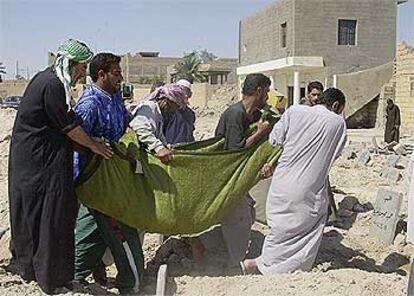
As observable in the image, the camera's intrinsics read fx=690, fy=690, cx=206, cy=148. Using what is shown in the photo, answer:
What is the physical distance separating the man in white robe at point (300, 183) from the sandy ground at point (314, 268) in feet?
0.77

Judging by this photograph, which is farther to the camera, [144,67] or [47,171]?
[144,67]

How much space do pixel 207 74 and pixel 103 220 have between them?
54.8 meters

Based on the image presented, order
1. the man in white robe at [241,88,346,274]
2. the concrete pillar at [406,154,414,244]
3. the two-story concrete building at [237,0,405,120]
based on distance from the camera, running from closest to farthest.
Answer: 1. the man in white robe at [241,88,346,274]
2. the concrete pillar at [406,154,414,244]
3. the two-story concrete building at [237,0,405,120]

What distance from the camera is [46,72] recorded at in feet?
13.7

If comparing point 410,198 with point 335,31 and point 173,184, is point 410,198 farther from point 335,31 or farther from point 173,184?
point 335,31

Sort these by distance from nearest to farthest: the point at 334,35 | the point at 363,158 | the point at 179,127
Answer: the point at 179,127
the point at 363,158
the point at 334,35

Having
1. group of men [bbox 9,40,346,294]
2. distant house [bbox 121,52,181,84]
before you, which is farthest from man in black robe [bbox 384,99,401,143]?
distant house [bbox 121,52,181,84]

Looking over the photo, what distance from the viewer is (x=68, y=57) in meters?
4.20

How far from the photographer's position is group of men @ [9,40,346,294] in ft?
13.6

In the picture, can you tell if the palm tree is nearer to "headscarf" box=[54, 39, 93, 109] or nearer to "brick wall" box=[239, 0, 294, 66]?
"brick wall" box=[239, 0, 294, 66]

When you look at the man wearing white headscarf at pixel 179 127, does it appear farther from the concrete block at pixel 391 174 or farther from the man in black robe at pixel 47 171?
the concrete block at pixel 391 174

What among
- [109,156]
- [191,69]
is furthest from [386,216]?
[191,69]

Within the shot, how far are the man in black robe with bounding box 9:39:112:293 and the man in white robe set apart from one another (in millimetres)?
1370

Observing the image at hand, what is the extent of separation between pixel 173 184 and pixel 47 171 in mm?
989
